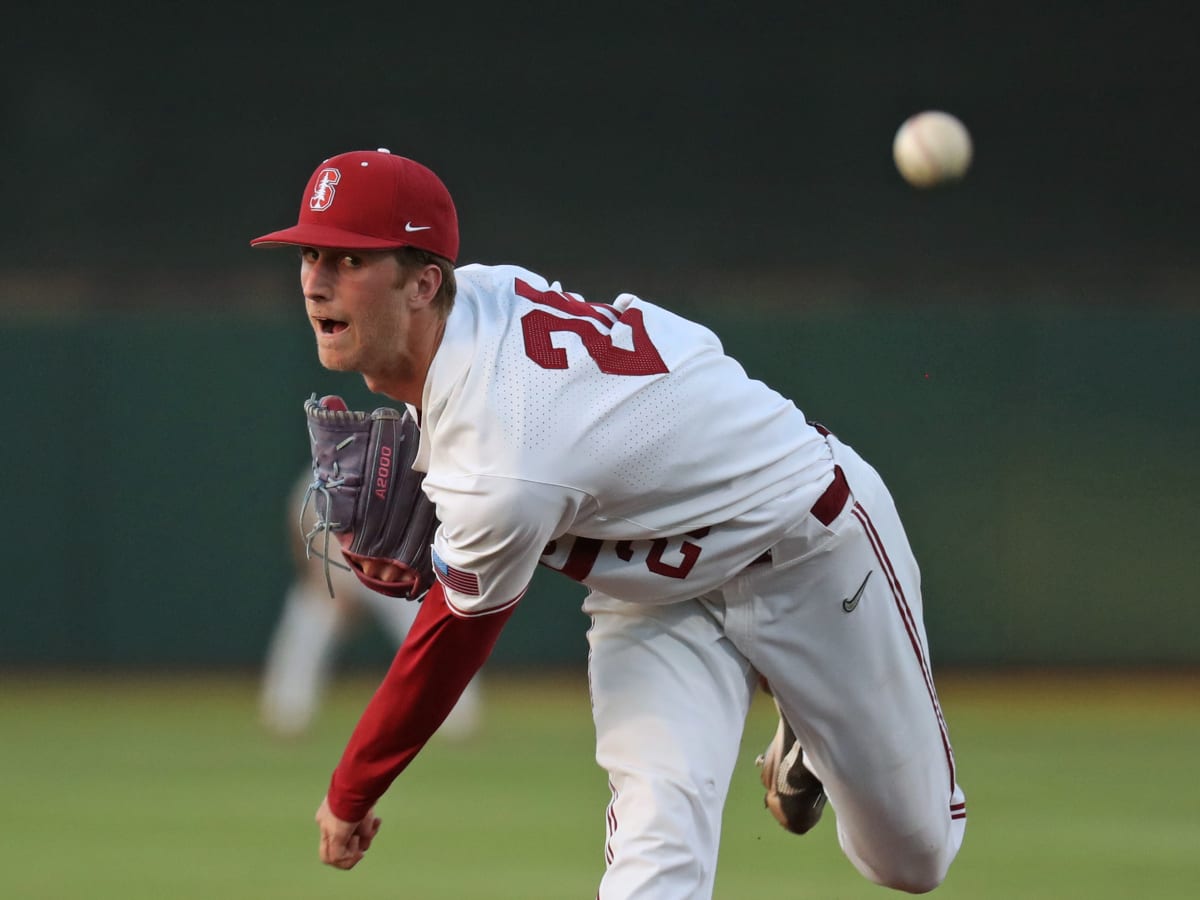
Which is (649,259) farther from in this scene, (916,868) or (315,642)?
(916,868)

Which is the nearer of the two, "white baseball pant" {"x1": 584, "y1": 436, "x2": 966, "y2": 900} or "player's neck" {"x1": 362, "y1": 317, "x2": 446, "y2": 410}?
"player's neck" {"x1": 362, "y1": 317, "x2": 446, "y2": 410}

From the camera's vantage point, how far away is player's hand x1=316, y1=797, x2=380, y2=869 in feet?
13.4

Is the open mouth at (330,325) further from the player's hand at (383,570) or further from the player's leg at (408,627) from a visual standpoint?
the player's leg at (408,627)

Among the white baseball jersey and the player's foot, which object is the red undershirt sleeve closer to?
the white baseball jersey

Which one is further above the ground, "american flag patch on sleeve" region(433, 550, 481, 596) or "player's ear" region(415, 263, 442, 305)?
"player's ear" region(415, 263, 442, 305)

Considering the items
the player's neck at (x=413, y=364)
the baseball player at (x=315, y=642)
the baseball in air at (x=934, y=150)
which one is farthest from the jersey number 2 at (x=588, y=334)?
the baseball player at (x=315, y=642)

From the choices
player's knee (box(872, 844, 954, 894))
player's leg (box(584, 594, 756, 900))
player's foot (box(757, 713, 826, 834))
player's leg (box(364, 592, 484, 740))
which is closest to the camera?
player's leg (box(584, 594, 756, 900))

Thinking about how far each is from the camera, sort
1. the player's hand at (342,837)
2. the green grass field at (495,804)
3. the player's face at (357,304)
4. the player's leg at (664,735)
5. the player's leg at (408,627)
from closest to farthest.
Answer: the player's face at (357,304) < the player's leg at (664,735) < the player's hand at (342,837) < the green grass field at (495,804) < the player's leg at (408,627)

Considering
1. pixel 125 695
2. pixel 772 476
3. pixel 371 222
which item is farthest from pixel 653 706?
pixel 125 695

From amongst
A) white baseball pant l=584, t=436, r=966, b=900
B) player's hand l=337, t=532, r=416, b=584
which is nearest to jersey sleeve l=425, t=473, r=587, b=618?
player's hand l=337, t=532, r=416, b=584

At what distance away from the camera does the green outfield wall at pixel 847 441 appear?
37.0 ft

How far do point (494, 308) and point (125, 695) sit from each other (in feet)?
24.7

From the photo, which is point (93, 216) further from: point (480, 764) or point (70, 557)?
point (480, 764)

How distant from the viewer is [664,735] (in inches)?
160
